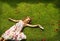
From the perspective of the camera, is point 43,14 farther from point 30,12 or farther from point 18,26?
point 18,26

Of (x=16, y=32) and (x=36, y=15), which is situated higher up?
(x=36, y=15)

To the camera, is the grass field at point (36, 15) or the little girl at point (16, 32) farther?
the grass field at point (36, 15)

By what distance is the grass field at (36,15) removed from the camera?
7645 mm

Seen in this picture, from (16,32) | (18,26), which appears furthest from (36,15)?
(16,32)

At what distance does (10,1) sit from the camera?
9.02 m

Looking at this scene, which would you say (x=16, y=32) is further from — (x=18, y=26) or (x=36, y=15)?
(x=36, y=15)

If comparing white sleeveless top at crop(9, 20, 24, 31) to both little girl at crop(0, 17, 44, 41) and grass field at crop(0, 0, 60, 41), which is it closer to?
little girl at crop(0, 17, 44, 41)

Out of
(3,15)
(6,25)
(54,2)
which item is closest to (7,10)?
(3,15)

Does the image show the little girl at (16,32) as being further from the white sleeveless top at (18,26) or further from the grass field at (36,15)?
the grass field at (36,15)

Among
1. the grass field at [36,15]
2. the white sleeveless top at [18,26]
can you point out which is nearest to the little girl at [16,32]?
the white sleeveless top at [18,26]

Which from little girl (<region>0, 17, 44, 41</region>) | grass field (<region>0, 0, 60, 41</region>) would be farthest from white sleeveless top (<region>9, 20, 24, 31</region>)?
grass field (<region>0, 0, 60, 41</region>)

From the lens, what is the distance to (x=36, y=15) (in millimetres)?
8430

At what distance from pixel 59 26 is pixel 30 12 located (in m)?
1.36

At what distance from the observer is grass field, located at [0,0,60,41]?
7.64 metres
